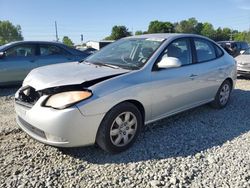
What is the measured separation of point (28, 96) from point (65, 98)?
673 millimetres

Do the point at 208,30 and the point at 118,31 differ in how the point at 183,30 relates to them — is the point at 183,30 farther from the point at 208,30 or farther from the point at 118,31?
the point at 118,31

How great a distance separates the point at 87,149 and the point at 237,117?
3.03m

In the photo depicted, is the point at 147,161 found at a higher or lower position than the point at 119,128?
lower

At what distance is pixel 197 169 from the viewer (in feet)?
11.0

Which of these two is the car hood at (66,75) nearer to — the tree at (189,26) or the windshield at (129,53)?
the windshield at (129,53)

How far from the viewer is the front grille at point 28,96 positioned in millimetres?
3496

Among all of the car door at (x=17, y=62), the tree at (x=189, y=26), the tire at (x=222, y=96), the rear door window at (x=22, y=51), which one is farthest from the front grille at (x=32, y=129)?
the tree at (x=189, y=26)

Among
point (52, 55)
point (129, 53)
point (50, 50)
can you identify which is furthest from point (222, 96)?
point (50, 50)

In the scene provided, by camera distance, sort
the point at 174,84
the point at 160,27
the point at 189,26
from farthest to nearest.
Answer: the point at 189,26 → the point at 160,27 → the point at 174,84

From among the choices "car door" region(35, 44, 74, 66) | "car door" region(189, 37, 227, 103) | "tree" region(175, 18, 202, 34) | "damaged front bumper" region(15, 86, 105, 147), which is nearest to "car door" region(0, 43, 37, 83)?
"car door" region(35, 44, 74, 66)

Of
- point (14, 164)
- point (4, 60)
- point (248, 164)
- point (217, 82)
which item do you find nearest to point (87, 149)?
point (14, 164)

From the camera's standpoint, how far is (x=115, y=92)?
11.3 feet

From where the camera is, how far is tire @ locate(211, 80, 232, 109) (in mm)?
5664

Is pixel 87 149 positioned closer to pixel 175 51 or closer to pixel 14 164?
pixel 14 164
